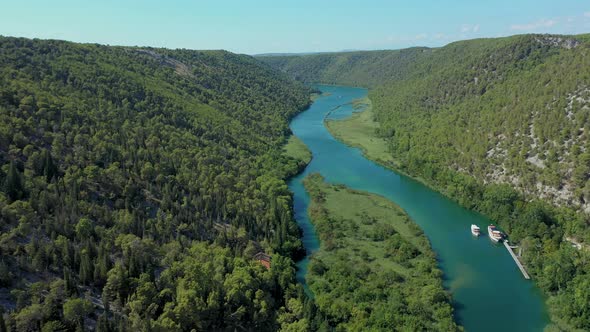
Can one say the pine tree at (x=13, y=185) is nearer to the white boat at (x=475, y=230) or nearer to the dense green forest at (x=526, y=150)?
the dense green forest at (x=526, y=150)

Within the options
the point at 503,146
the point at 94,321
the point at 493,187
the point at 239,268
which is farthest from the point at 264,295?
the point at 503,146

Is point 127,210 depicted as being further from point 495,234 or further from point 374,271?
point 495,234

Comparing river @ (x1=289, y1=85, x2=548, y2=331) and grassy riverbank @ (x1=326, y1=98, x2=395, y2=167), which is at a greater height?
grassy riverbank @ (x1=326, y1=98, x2=395, y2=167)

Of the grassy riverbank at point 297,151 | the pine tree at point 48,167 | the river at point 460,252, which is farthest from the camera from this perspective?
the grassy riverbank at point 297,151

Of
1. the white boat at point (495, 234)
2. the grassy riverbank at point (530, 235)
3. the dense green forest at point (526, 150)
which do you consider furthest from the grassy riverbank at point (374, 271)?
the dense green forest at point (526, 150)

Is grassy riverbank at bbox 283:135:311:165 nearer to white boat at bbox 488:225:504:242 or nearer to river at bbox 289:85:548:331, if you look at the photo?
river at bbox 289:85:548:331

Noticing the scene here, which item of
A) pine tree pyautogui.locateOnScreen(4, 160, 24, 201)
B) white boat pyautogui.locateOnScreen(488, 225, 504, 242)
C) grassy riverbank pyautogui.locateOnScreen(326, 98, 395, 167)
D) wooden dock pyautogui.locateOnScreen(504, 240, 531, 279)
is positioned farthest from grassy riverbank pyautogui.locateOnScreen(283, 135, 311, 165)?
pine tree pyautogui.locateOnScreen(4, 160, 24, 201)

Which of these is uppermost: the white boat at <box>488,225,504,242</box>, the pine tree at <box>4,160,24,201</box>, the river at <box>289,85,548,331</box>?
the pine tree at <box>4,160,24,201</box>

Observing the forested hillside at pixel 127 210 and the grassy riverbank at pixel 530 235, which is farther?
the grassy riverbank at pixel 530 235
